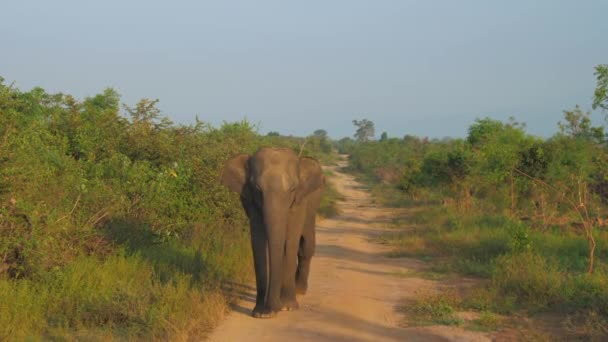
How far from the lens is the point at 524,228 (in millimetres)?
11703

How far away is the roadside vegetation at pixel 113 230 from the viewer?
274 inches

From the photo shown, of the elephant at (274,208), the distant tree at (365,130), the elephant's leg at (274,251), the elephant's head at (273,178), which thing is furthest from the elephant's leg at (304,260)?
the distant tree at (365,130)

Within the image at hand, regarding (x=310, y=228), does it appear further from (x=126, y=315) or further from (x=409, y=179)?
(x=409, y=179)

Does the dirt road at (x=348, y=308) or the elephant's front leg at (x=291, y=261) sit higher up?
the elephant's front leg at (x=291, y=261)

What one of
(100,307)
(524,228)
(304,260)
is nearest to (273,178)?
(304,260)

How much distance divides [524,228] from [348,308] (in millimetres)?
5232

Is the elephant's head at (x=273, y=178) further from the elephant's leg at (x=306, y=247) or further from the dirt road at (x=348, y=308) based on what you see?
the dirt road at (x=348, y=308)

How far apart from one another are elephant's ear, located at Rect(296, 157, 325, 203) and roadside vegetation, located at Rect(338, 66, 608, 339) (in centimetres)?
223

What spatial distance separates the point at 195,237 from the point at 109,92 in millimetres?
14182

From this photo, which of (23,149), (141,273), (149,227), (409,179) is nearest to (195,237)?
(149,227)

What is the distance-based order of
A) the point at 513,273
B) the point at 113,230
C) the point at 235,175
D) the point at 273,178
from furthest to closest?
the point at 113,230
the point at 513,273
the point at 235,175
the point at 273,178

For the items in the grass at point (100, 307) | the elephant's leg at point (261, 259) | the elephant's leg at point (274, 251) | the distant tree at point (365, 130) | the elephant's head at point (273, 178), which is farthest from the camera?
the distant tree at point (365, 130)

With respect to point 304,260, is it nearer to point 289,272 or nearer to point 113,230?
point 289,272

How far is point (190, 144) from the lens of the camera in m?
14.5
